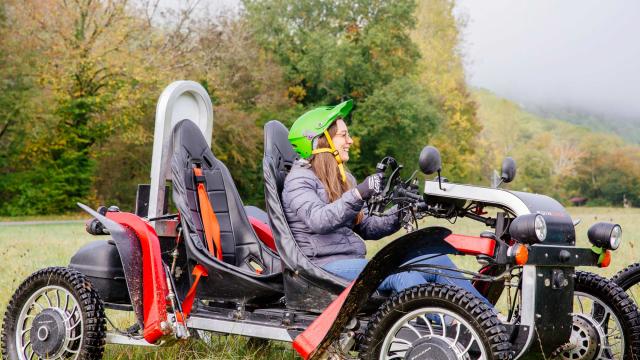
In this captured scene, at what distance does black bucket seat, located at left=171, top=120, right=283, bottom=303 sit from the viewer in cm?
462

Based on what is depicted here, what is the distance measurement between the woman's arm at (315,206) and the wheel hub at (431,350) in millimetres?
806

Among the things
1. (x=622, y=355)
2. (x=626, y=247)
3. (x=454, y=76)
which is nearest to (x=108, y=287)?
(x=622, y=355)

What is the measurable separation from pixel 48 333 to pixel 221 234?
118 centimetres

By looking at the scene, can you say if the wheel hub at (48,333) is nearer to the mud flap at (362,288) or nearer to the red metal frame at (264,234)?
the red metal frame at (264,234)

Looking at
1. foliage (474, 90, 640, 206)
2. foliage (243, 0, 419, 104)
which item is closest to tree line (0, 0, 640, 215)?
foliage (243, 0, 419, 104)

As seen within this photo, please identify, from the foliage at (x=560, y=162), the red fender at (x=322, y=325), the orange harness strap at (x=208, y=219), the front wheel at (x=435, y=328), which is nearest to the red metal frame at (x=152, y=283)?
the orange harness strap at (x=208, y=219)

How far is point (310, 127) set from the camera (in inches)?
183

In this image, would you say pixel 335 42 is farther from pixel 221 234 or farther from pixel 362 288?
pixel 362 288

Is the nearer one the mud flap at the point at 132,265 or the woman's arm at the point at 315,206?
the woman's arm at the point at 315,206

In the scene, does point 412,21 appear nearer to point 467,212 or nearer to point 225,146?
point 225,146

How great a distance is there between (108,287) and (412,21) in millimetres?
40254

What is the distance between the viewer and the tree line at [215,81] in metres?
31.6

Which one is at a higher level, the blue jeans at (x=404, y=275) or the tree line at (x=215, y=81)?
the tree line at (x=215, y=81)

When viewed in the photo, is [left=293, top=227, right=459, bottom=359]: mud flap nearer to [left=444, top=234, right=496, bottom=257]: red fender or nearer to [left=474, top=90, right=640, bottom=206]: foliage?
[left=444, top=234, right=496, bottom=257]: red fender
